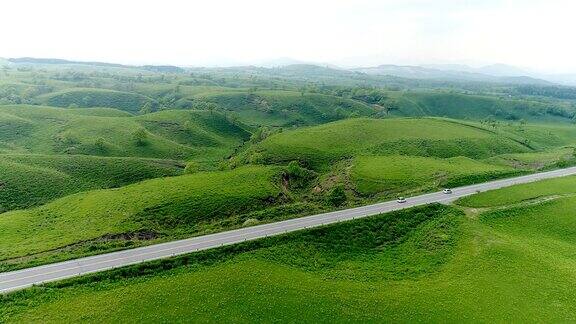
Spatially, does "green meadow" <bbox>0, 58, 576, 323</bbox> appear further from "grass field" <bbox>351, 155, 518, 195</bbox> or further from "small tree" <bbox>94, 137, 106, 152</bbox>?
"small tree" <bbox>94, 137, 106, 152</bbox>

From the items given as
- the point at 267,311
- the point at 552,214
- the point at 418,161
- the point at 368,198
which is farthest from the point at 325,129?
the point at 267,311

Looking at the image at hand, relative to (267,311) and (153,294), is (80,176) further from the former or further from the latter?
(267,311)

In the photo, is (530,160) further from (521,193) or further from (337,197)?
(337,197)

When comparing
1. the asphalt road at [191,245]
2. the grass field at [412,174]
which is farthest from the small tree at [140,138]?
the asphalt road at [191,245]

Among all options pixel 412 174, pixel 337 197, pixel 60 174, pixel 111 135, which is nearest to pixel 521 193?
pixel 412 174

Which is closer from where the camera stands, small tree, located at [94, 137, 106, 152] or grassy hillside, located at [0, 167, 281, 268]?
grassy hillside, located at [0, 167, 281, 268]

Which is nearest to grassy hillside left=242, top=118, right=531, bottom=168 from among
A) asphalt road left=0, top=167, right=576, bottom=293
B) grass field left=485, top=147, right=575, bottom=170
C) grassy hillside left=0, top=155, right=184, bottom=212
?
grass field left=485, top=147, right=575, bottom=170

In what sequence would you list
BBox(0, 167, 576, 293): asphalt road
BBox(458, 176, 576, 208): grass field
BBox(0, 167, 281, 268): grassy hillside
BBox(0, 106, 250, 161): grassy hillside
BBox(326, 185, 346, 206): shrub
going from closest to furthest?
BBox(0, 167, 576, 293): asphalt road, BBox(0, 167, 281, 268): grassy hillside, BBox(458, 176, 576, 208): grass field, BBox(326, 185, 346, 206): shrub, BBox(0, 106, 250, 161): grassy hillside
